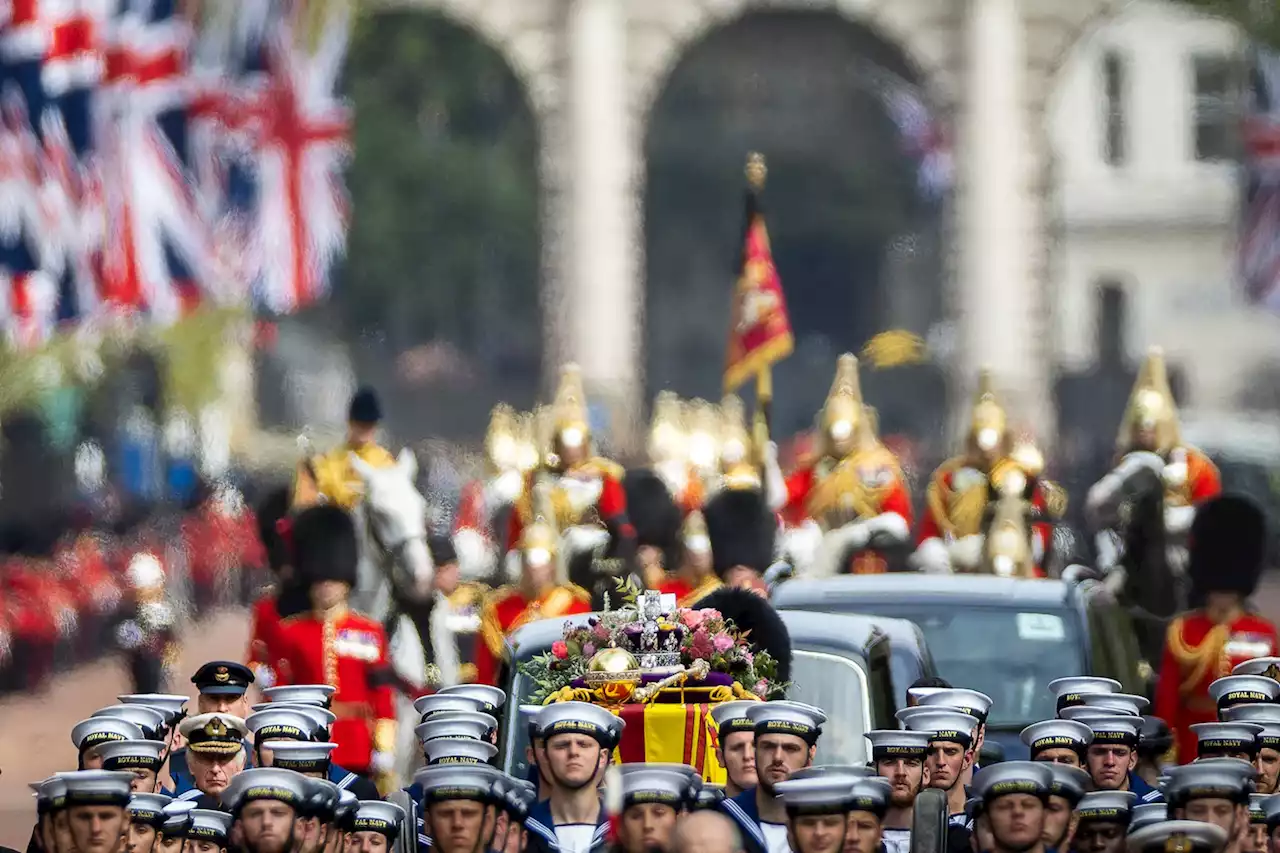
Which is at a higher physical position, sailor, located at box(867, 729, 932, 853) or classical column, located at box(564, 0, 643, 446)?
classical column, located at box(564, 0, 643, 446)

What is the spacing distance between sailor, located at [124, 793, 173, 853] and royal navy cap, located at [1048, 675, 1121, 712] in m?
3.74

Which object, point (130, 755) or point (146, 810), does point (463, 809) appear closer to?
point (146, 810)

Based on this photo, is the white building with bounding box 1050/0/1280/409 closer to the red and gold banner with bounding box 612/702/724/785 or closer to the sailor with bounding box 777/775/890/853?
the red and gold banner with bounding box 612/702/724/785

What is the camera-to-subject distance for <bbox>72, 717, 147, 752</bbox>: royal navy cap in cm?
1204

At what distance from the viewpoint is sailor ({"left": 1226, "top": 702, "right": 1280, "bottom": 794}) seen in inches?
494

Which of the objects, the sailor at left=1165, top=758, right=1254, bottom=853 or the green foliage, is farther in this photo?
the green foliage

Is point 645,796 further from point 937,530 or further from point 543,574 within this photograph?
point 937,530

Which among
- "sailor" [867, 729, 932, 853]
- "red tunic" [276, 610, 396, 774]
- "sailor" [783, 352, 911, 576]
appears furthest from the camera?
"sailor" [783, 352, 911, 576]

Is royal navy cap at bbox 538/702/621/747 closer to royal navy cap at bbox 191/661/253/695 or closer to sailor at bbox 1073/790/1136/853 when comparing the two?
sailor at bbox 1073/790/1136/853

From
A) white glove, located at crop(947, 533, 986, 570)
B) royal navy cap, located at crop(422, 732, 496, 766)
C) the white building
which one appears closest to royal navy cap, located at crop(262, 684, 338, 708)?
royal navy cap, located at crop(422, 732, 496, 766)

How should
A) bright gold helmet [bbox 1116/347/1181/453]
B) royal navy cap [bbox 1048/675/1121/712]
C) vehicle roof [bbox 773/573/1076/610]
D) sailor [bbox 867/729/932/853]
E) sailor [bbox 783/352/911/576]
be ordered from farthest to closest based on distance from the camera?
1. bright gold helmet [bbox 1116/347/1181/453]
2. sailor [bbox 783/352/911/576]
3. vehicle roof [bbox 773/573/1076/610]
4. royal navy cap [bbox 1048/675/1121/712]
5. sailor [bbox 867/729/932/853]

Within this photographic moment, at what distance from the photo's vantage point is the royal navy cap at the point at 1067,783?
1079 cm

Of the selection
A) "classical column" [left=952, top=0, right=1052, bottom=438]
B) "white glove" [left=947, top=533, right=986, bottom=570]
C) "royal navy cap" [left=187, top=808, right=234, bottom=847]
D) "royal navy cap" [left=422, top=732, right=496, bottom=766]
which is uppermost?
"classical column" [left=952, top=0, right=1052, bottom=438]

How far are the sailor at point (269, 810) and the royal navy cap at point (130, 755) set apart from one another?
3.59 feet
